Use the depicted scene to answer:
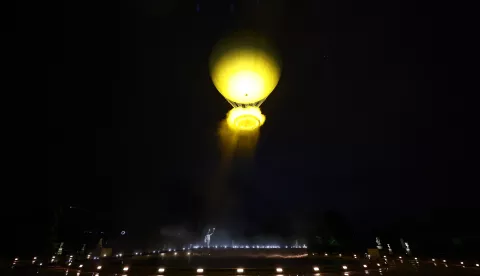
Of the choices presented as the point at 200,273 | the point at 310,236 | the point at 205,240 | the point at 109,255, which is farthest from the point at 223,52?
the point at 205,240

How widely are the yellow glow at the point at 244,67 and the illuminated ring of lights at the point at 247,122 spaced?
51.9 inches

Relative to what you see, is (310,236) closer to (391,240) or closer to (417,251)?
(391,240)

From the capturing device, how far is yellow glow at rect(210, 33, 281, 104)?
699 inches

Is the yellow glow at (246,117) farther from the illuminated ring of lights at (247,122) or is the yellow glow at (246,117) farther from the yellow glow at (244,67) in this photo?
the yellow glow at (244,67)

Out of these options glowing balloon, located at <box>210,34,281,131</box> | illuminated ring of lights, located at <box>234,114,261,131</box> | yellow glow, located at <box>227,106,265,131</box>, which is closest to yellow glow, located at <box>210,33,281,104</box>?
glowing balloon, located at <box>210,34,281,131</box>

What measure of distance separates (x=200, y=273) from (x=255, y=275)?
2.77m

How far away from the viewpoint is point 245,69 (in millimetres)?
17781

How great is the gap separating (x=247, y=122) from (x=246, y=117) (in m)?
0.52

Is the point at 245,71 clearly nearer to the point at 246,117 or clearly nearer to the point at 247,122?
the point at 246,117

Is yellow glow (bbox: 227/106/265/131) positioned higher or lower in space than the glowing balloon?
lower

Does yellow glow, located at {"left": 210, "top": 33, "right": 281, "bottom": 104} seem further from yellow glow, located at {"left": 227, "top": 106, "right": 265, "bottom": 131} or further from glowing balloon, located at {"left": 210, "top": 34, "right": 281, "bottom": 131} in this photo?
yellow glow, located at {"left": 227, "top": 106, "right": 265, "bottom": 131}

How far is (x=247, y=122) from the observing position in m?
20.1

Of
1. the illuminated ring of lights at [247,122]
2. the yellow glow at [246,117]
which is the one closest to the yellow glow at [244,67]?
the yellow glow at [246,117]

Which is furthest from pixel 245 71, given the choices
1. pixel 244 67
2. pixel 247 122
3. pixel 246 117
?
pixel 247 122
